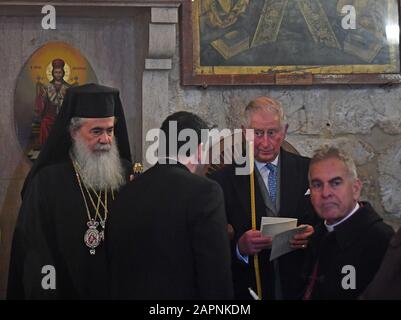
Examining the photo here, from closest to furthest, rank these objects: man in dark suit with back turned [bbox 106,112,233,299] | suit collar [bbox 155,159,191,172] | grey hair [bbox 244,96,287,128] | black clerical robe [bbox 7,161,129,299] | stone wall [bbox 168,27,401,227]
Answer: man in dark suit with back turned [bbox 106,112,233,299]
suit collar [bbox 155,159,191,172]
black clerical robe [bbox 7,161,129,299]
grey hair [bbox 244,96,287,128]
stone wall [bbox 168,27,401,227]

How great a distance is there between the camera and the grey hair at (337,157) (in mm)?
3832

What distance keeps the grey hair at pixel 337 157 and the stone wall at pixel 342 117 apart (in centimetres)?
17

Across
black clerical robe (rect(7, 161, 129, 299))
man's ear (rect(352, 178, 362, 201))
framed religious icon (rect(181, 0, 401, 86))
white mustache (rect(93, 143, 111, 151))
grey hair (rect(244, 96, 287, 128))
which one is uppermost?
framed religious icon (rect(181, 0, 401, 86))

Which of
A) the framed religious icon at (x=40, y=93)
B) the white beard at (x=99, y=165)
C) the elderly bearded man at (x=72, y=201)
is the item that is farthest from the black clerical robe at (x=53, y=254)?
the framed religious icon at (x=40, y=93)

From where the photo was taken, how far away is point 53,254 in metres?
3.73

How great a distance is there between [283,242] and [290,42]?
1.14 meters

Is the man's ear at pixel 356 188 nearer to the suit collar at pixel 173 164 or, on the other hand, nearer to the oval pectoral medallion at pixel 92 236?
the suit collar at pixel 173 164

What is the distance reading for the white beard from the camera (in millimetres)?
3811

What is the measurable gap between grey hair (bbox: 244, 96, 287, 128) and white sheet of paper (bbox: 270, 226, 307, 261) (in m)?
0.58

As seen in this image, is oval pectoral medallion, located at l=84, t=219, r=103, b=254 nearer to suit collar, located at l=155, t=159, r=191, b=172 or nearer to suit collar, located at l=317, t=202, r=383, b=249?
suit collar, located at l=155, t=159, r=191, b=172

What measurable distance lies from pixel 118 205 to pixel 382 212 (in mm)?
1489

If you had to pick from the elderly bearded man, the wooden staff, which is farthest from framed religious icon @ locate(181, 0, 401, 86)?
the elderly bearded man
